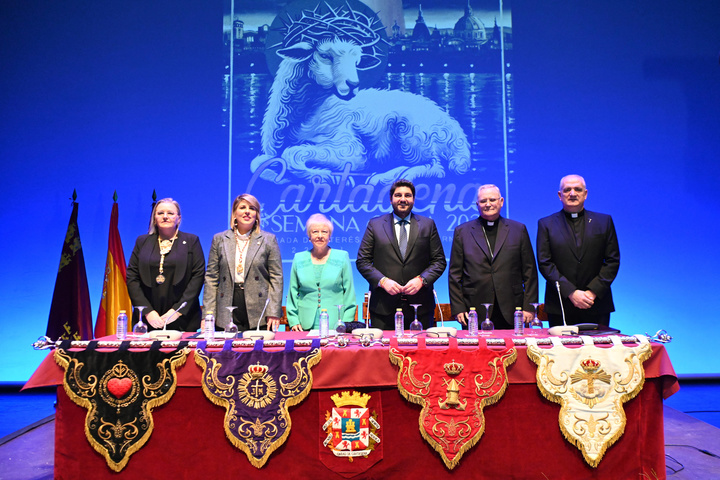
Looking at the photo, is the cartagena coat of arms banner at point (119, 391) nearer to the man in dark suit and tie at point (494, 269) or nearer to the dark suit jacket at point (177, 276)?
the dark suit jacket at point (177, 276)

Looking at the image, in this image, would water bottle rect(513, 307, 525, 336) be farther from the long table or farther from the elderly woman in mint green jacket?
the elderly woman in mint green jacket

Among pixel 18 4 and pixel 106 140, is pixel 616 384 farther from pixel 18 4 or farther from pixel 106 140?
pixel 18 4

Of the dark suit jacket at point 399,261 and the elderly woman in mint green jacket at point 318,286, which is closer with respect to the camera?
the elderly woman in mint green jacket at point 318,286

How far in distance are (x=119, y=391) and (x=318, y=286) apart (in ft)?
4.15

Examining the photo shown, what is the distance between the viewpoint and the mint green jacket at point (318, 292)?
3316mm

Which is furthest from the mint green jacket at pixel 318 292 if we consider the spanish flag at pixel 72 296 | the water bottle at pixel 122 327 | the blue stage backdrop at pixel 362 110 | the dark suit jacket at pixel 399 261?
the spanish flag at pixel 72 296

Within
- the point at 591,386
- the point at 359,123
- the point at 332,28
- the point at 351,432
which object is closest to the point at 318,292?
the point at 351,432

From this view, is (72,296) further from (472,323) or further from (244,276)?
(472,323)

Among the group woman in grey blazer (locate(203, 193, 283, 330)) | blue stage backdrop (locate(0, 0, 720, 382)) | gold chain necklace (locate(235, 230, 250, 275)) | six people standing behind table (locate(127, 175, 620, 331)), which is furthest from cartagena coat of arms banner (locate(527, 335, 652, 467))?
blue stage backdrop (locate(0, 0, 720, 382))

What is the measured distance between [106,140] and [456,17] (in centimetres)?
334

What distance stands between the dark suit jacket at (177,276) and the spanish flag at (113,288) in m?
1.42

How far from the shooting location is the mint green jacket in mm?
3316

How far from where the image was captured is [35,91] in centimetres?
512

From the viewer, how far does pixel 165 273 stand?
3.34m
